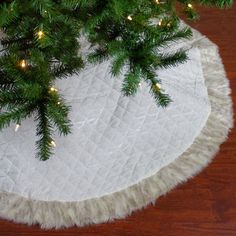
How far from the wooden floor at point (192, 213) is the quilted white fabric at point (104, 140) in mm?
82

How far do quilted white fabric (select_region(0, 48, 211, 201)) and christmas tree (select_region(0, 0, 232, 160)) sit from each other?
252 mm

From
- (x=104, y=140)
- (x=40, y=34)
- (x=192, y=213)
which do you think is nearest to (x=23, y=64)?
(x=40, y=34)

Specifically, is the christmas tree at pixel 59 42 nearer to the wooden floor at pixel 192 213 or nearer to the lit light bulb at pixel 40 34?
the lit light bulb at pixel 40 34

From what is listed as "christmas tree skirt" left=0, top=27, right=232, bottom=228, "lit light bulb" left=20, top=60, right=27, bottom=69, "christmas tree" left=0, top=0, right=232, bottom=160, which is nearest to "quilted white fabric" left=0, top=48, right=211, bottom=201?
"christmas tree skirt" left=0, top=27, right=232, bottom=228

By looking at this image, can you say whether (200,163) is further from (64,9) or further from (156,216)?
(64,9)

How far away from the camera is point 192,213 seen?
98 cm

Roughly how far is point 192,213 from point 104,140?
0.30 m

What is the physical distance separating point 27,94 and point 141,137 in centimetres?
44

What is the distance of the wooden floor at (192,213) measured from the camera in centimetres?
94

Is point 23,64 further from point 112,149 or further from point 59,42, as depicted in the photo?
point 112,149

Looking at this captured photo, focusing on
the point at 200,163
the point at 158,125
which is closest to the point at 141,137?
the point at 158,125

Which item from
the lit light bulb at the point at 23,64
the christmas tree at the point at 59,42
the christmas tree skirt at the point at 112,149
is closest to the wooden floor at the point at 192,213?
the christmas tree skirt at the point at 112,149

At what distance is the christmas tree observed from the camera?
713mm

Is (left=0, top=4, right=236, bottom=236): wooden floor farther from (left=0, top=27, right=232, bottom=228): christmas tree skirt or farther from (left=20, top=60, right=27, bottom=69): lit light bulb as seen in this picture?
(left=20, top=60, right=27, bottom=69): lit light bulb
